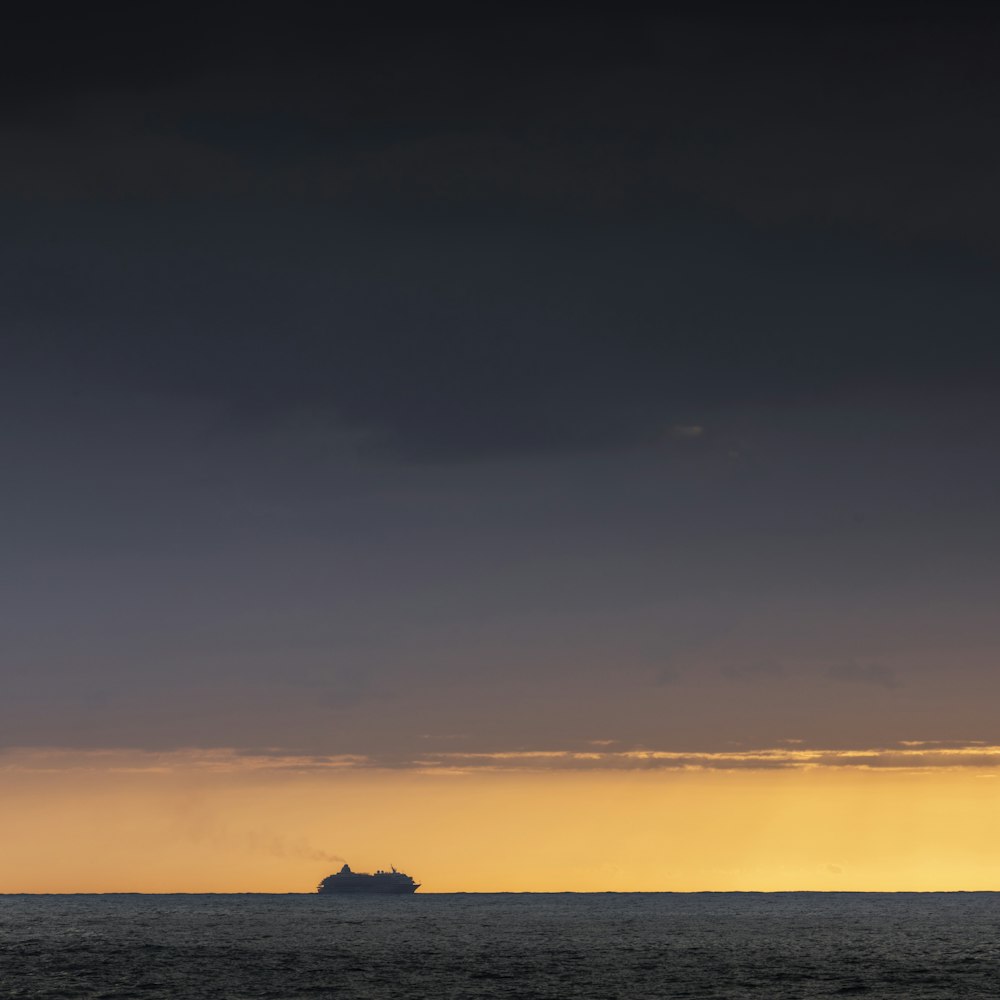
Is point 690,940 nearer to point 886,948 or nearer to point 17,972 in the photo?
point 886,948

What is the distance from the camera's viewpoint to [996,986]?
360 ft

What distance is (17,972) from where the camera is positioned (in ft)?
418

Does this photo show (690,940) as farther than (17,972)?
Yes

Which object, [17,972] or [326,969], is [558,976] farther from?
[17,972]

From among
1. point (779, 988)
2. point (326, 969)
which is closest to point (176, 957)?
point (326, 969)

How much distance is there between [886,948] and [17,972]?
10559 cm

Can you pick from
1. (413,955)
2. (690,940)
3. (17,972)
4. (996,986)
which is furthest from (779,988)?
(690,940)

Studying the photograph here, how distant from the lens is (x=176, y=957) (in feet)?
506

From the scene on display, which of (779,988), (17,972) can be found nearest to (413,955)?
(17,972)

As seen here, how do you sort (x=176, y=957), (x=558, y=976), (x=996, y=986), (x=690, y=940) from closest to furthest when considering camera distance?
(x=996, y=986)
(x=558, y=976)
(x=176, y=957)
(x=690, y=940)

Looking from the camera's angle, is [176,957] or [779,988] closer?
[779,988]

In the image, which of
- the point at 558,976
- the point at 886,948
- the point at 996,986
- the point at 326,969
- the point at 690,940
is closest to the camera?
the point at 996,986

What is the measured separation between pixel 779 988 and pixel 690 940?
89.6m

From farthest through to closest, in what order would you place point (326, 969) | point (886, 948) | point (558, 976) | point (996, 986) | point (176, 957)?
point (886, 948) < point (176, 957) < point (326, 969) < point (558, 976) < point (996, 986)
